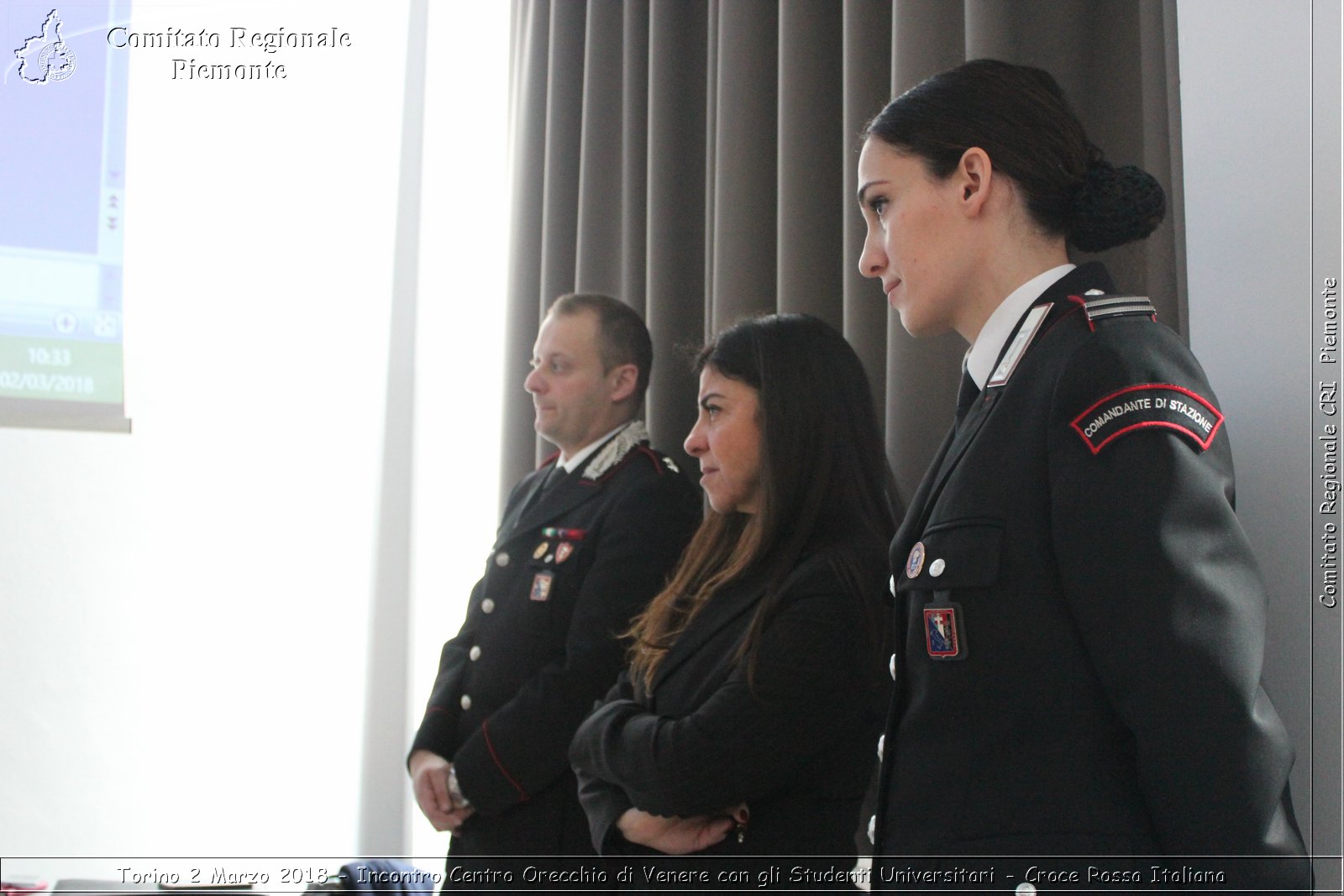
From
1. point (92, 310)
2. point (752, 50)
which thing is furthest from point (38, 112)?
point (752, 50)

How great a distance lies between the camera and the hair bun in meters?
1.17

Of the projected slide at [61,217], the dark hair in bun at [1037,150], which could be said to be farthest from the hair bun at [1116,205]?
the projected slide at [61,217]

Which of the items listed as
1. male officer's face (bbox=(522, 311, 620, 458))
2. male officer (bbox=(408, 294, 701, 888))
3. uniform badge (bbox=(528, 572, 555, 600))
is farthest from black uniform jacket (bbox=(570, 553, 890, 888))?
male officer's face (bbox=(522, 311, 620, 458))

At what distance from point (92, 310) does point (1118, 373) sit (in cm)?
229

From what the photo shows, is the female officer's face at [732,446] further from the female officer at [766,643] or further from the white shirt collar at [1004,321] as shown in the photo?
the white shirt collar at [1004,321]

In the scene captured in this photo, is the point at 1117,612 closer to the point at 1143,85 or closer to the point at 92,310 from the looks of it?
the point at 1143,85

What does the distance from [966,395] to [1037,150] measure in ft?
0.89

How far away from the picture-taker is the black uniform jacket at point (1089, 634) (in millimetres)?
918

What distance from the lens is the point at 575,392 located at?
230cm

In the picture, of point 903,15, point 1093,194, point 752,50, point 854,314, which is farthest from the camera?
point 752,50

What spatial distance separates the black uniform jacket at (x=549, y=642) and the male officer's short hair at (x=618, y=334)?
202mm

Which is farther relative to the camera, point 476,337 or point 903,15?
point 476,337

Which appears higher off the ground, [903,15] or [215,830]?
[903,15]

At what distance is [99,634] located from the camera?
281 centimetres
